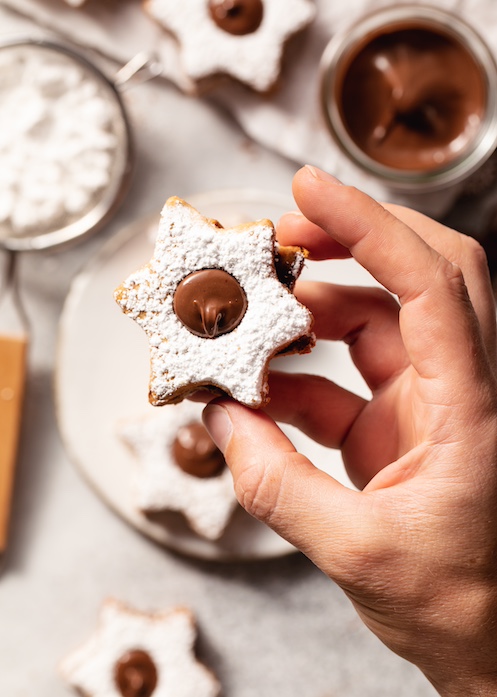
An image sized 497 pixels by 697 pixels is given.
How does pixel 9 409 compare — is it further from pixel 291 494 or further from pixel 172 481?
pixel 291 494

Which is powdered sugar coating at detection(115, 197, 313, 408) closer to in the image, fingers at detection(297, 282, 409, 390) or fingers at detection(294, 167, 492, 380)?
fingers at detection(294, 167, 492, 380)

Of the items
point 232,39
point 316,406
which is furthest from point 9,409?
point 232,39

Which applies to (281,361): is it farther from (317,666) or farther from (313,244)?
(317,666)

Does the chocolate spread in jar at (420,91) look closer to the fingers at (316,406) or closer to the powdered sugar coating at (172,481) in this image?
the fingers at (316,406)

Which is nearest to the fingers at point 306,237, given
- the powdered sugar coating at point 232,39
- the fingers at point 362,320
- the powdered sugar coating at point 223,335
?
the fingers at point 362,320

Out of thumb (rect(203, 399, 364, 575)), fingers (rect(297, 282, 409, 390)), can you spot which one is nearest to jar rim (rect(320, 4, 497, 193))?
fingers (rect(297, 282, 409, 390))
